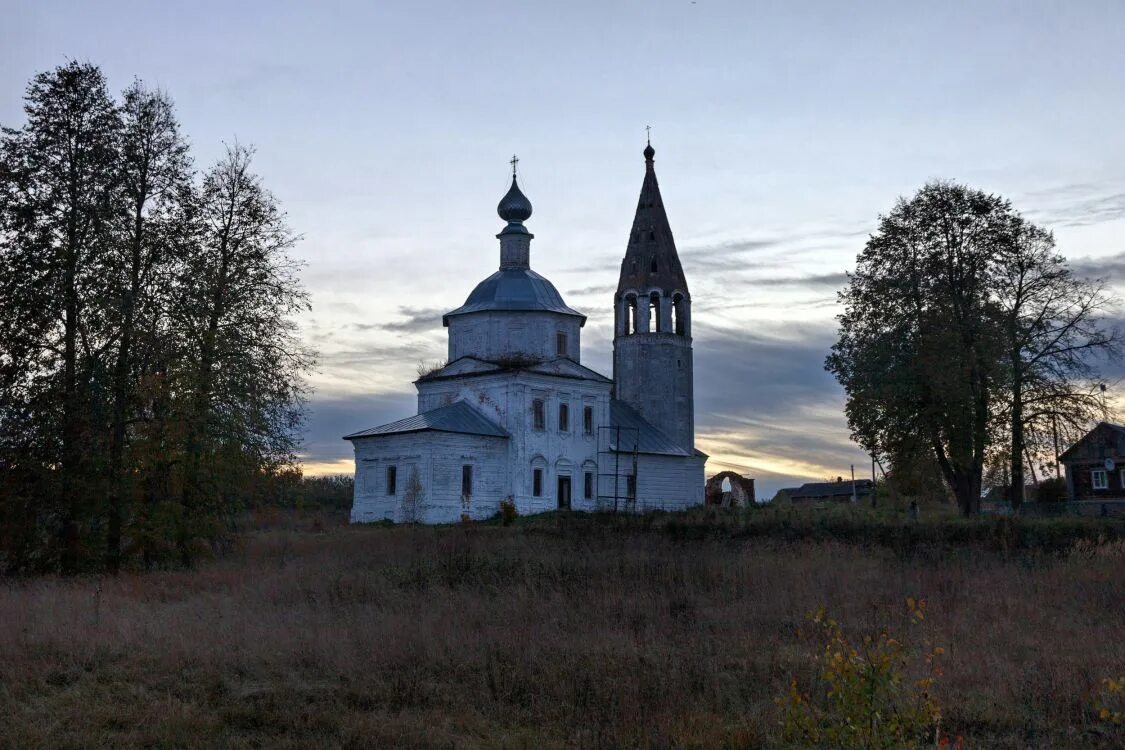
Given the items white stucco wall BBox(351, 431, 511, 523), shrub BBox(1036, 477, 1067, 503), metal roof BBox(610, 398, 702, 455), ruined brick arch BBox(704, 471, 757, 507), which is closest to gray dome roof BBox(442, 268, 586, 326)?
metal roof BBox(610, 398, 702, 455)

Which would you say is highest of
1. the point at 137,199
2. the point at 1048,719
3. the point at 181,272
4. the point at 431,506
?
the point at 137,199

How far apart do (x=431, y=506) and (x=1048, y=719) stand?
1150 inches

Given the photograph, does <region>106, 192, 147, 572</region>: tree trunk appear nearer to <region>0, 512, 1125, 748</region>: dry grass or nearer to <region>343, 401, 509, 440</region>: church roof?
<region>0, 512, 1125, 748</region>: dry grass

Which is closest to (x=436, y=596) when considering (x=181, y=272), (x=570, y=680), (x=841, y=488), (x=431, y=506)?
(x=570, y=680)

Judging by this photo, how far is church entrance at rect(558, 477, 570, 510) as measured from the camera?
40406 mm

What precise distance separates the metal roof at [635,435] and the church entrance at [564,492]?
2761mm

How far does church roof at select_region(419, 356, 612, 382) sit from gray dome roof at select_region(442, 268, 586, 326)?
→ 2008 mm

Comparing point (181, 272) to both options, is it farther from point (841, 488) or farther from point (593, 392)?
point (841, 488)

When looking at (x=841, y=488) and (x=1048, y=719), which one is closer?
(x=1048, y=719)

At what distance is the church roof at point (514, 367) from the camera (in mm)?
40319

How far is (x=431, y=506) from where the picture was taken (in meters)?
36.4

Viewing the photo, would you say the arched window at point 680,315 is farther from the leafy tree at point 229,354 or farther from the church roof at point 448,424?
the leafy tree at point 229,354

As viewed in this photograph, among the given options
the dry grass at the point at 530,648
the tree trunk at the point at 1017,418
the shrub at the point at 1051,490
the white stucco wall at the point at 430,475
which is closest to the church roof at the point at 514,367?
the white stucco wall at the point at 430,475

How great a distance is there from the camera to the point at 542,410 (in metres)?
40.2
